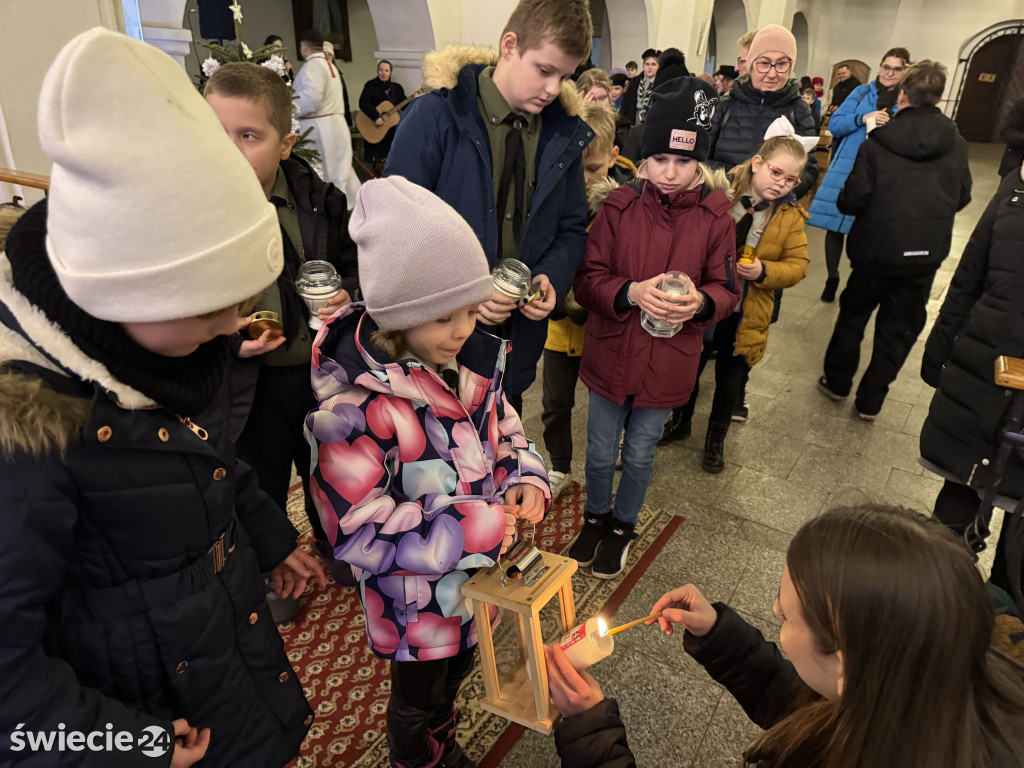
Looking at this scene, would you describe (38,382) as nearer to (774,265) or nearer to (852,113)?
(774,265)

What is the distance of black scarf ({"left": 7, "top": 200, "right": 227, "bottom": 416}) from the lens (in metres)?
0.79

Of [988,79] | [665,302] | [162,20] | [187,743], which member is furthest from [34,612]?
[988,79]

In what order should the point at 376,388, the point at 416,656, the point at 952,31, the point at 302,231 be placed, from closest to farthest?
the point at 376,388, the point at 416,656, the point at 302,231, the point at 952,31

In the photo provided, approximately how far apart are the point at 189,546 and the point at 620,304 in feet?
5.24

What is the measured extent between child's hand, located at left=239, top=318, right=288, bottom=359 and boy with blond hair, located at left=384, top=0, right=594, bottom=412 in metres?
0.57

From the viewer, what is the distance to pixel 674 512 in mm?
2963

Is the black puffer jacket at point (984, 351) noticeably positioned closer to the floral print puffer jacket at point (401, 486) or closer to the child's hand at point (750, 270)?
the child's hand at point (750, 270)

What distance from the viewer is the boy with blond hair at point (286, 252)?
1.73 m

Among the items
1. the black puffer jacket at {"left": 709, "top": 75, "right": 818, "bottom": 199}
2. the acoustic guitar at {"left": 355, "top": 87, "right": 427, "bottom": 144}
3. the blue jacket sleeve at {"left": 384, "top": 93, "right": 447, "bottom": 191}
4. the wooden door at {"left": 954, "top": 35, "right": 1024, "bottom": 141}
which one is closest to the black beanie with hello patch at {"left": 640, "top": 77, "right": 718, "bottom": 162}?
the blue jacket sleeve at {"left": 384, "top": 93, "right": 447, "bottom": 191}

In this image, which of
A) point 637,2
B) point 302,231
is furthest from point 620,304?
point 637,2

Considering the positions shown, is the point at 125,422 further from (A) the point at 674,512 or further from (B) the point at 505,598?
(A) the point at 674,512

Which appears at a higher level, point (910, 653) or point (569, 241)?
point (569, 241)

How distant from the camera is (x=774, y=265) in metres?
2.95

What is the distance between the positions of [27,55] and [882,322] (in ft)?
14.3
